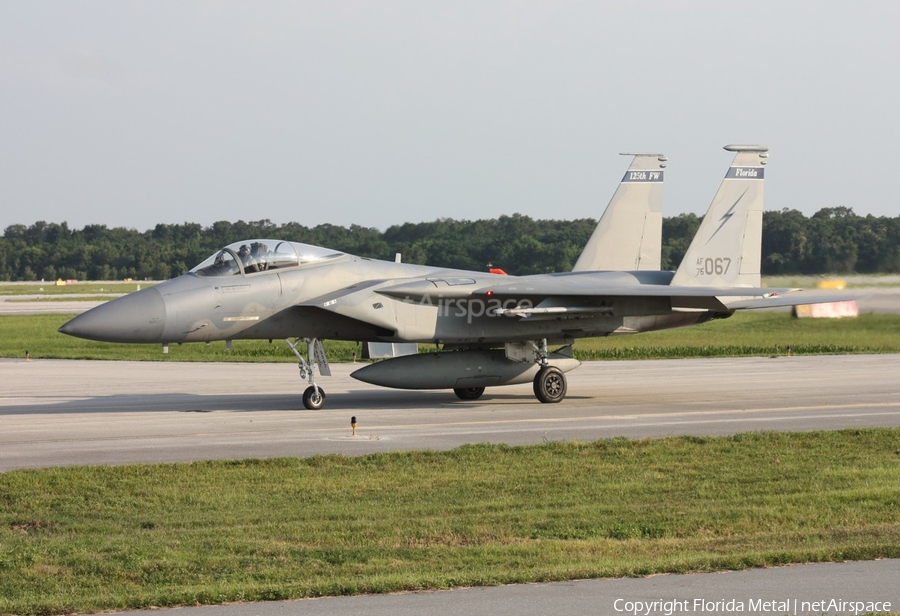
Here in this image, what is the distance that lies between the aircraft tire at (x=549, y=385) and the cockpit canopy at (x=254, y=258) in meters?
4.71

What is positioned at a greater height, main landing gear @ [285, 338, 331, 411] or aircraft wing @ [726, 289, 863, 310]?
aircraft wing @ [726, 289, 863, 310]

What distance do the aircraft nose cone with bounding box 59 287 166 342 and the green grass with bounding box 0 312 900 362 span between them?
48.1ft

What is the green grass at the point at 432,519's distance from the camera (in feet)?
24.3

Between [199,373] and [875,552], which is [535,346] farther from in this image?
[875,552]

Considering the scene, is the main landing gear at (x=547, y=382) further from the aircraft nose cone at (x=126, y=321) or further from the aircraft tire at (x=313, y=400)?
the aircraft nose cone at (x=126, y=321)

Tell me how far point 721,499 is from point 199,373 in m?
18.5

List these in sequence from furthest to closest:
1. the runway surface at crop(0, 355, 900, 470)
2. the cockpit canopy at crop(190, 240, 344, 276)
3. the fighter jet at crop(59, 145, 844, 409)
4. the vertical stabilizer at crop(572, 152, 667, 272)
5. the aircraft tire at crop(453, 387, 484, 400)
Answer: the vertical stabilizer at crop(572, 152, 667, 272)
the aircraft tire at crop(453, 387, 484, 400)
the cockpit canopy at crop(190, 240, 344, 276)
the fighter jet at crop(59, 145, 844, 409)
the runway surface at crop(0, 355, 900, 470)

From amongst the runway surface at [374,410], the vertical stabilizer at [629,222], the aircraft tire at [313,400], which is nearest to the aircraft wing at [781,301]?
the runway surface at [374,410]

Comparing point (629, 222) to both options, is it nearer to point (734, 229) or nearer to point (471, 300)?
point (734, 229)

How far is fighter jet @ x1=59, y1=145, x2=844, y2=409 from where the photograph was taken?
57.1 feet

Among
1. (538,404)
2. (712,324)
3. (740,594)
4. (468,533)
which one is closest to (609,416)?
(538,404)

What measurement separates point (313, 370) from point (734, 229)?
8.85m

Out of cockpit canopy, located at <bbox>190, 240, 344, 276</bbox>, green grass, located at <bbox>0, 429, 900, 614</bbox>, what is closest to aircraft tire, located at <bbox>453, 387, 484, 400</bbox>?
cockpit canopy, located at <bbox>190, 240, 344, 276</bbox>

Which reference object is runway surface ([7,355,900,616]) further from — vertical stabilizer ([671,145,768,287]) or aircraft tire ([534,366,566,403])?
vertical stabilizer ([671,145,768,287])
